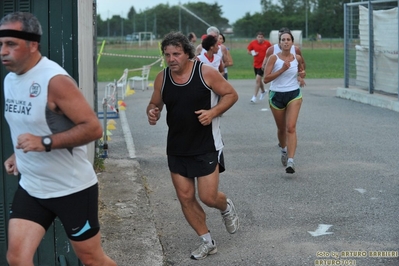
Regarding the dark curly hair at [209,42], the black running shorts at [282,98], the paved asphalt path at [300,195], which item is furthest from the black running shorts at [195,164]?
the dark curly hair at [209,42]

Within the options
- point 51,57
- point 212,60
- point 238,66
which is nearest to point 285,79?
point 212,60

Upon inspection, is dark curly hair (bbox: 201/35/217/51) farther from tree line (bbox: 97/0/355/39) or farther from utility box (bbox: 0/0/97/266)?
tree line (bbox: 97/0/355/39)

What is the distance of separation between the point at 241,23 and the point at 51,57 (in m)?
91.2

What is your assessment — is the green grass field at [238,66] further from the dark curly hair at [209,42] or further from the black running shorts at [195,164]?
the black running shorts at [195,164]

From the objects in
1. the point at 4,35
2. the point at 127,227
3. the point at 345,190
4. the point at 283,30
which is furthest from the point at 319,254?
the point at 283,30

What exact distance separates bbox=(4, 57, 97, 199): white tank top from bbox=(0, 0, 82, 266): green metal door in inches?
43.0

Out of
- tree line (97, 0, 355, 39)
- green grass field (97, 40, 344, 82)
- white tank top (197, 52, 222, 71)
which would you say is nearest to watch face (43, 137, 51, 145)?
white tank top (197, 52, 222, 71)

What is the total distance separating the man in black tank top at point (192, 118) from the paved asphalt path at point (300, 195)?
480 mm

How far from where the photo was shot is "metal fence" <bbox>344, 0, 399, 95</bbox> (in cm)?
1677

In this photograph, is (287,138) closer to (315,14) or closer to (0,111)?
(0,111)

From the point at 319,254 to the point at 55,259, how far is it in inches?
83.1

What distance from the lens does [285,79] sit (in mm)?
9148

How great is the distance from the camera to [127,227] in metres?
6.59

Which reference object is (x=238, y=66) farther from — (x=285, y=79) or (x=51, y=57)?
(x=51, y=57)
